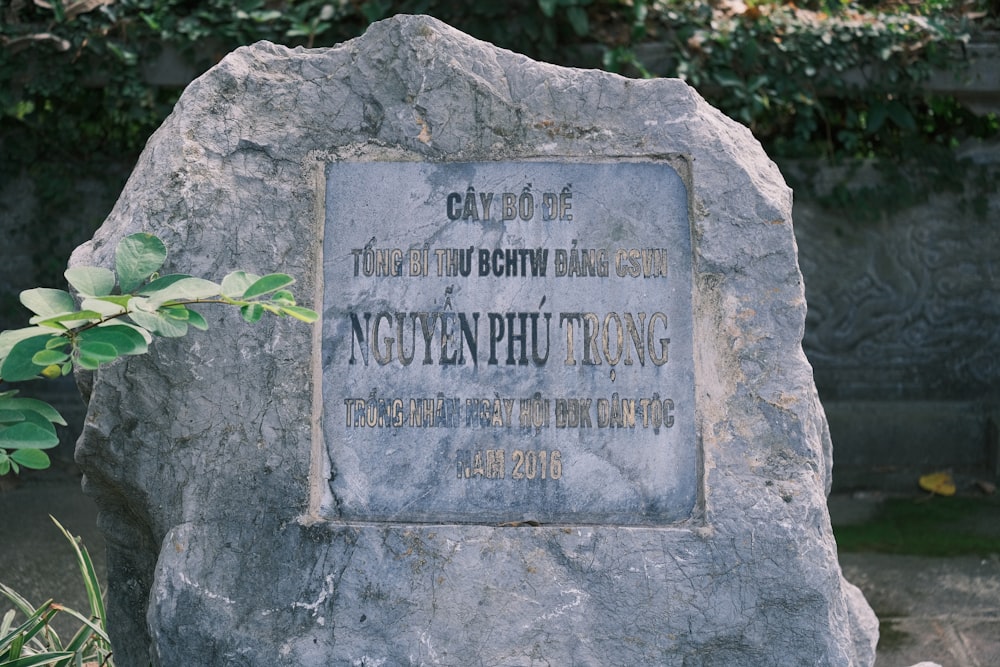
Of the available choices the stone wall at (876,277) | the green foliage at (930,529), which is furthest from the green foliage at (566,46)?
the green foliage at (930,529)

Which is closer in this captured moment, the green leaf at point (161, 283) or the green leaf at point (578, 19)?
the green leaf at point (161, 283)

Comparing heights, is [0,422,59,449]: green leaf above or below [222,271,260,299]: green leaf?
below

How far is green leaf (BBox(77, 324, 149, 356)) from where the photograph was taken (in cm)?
202

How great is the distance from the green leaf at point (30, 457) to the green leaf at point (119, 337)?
0.25 metres

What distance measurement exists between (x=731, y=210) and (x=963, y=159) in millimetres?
3265

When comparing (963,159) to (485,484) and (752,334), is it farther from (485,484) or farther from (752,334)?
(485,484)

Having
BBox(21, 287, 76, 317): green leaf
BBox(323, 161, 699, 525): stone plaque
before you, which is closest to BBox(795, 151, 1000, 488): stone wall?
BBox(323, 161, 699, 525): stone plaque

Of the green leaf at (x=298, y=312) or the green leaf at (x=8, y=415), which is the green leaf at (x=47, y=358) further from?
the green leaf at (x=298, y=312)

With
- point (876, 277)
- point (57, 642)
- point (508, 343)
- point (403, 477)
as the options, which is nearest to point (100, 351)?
Answer: point (403, 477)

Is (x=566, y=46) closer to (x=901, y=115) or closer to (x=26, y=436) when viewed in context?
→ (x=901, y=115)

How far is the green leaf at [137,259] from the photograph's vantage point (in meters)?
2.18

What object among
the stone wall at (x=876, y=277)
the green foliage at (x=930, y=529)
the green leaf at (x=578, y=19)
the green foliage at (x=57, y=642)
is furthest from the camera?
the stone wall at (x=876, y=277)

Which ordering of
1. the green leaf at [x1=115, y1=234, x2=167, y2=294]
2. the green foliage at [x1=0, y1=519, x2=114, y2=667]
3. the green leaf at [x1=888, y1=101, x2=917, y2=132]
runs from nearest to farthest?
the green leaf at [x1=115, y1=234, x2=167, y2=294]
the green foliage at [x1=0, y1=519, x2=114, y2=667]
the green leaf at [x1=888, y1=101, x2=917, y2=132]

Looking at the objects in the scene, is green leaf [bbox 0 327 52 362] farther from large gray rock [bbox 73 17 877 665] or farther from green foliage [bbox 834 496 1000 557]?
green foliage [bbox 834 496 1000 557]
